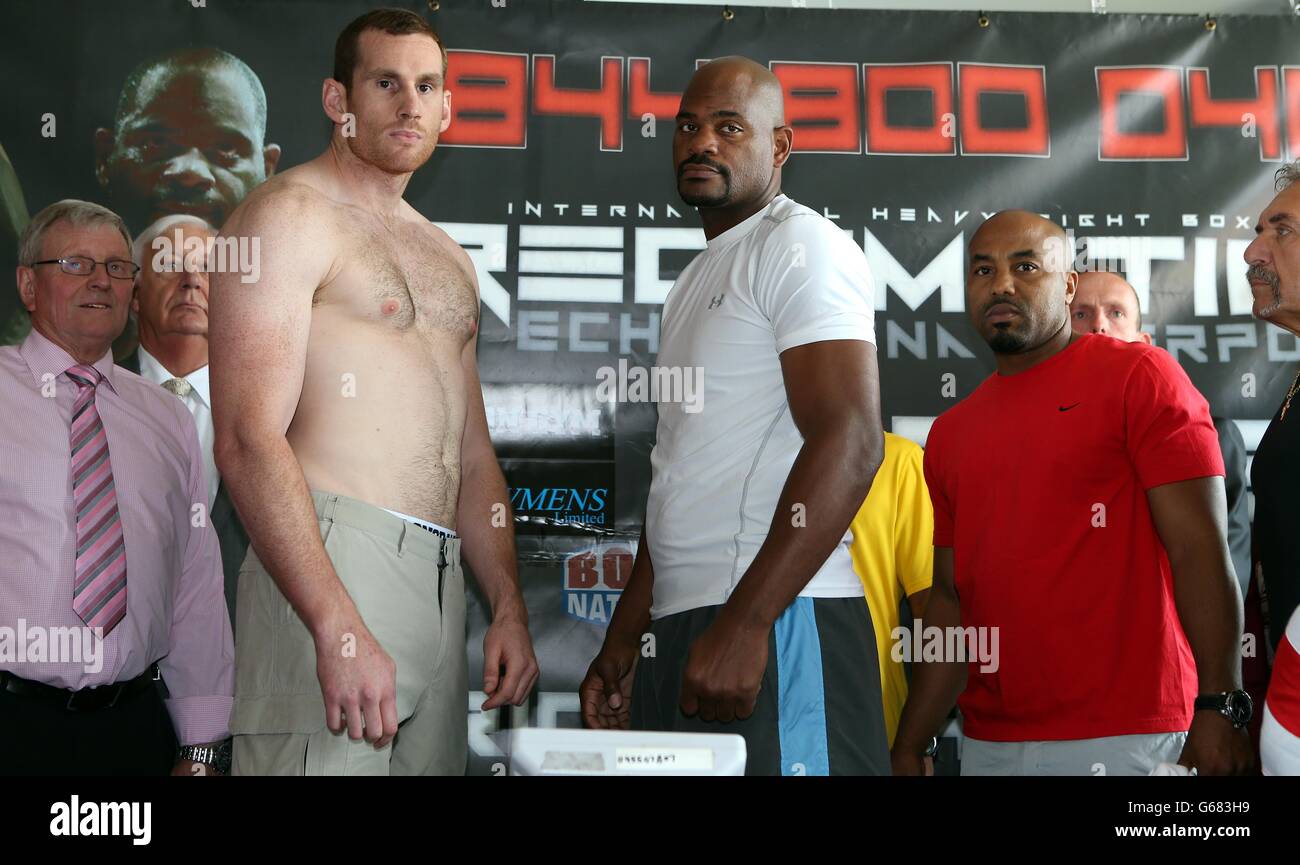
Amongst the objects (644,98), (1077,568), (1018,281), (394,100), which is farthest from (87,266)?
(1077,568)

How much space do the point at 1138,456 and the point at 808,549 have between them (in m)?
0.90

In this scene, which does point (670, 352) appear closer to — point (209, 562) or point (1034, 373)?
point (1034, 373)

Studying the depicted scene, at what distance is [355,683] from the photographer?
1.77 metres

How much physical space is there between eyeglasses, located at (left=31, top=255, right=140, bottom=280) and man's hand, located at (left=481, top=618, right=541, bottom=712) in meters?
1.31

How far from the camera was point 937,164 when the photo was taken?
3.37 m

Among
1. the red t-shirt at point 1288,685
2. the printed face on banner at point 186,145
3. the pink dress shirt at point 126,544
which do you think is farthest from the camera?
the printed face on banner at point 186,145

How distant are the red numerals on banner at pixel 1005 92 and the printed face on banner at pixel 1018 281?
0.84 meters

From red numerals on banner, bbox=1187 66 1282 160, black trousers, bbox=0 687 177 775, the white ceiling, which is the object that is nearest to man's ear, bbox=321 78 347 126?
black trousers, bbox=0 687 177 775

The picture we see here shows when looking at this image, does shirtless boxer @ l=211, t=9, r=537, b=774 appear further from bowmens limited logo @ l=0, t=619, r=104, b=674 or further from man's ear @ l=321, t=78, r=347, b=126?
bowmens limited logo @ l=0, t=619, r=104, b=674

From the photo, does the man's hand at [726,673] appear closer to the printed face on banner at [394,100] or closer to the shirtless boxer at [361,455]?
the shirtless boxer at [361,455]
